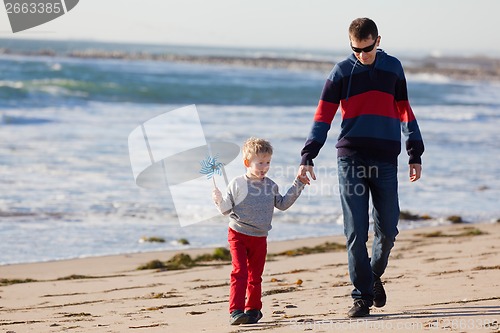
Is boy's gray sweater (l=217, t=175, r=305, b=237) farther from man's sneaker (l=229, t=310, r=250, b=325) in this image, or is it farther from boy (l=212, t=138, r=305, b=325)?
man's sneaker (l=229, t=310, r=250, b=325)

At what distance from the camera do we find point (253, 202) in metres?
5.02

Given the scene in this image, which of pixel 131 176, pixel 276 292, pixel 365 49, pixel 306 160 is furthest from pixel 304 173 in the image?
pixel 131 176

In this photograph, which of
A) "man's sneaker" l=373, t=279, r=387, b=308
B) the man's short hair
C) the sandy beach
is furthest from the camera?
"man's sneaker" l=373, t=279, r=387, b=308

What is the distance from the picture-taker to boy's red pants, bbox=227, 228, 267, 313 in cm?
505

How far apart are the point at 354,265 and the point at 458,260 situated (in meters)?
2.72

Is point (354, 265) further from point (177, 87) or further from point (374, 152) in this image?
point (177, 87)

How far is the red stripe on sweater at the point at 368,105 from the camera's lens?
5.02 meters

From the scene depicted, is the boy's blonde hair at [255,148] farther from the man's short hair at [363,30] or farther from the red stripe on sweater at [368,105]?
the man's short hair at [363,30]

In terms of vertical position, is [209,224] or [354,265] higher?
[354,265]

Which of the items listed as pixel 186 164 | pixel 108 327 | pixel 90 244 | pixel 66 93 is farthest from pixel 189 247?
pixel 66 93

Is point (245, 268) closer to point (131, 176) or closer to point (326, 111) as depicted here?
point (326, 111)

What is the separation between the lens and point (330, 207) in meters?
11.3

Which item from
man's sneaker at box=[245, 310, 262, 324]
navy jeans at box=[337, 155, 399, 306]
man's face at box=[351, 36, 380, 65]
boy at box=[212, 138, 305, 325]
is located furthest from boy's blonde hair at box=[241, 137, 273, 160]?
man's sneaker at box=[245, 310, 262, 324]

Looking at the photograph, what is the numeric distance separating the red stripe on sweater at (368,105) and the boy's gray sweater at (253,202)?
542 mm
